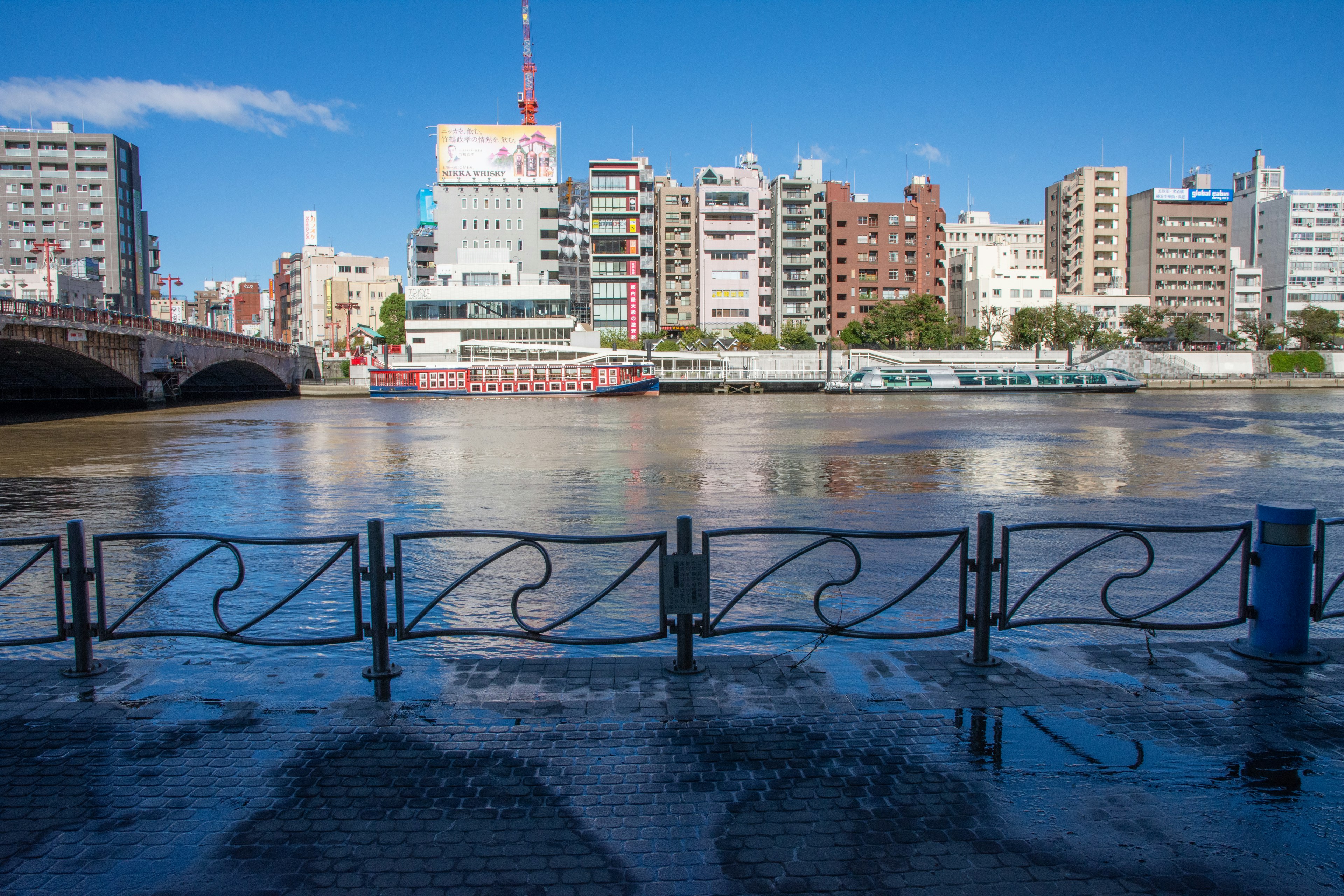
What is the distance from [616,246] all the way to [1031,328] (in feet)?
143

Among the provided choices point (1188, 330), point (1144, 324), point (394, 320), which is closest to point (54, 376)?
point (394, 320)

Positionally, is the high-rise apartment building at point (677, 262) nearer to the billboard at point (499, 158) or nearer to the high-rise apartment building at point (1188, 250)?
the billboard at point (499, 158)

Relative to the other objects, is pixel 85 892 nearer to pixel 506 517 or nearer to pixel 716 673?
pixel 716 673

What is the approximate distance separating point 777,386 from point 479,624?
7490 cm

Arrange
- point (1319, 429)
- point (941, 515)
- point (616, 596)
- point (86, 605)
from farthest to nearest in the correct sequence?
point (1319, 429) → point (941, 515) → point (616, 596) → point (86, 605)

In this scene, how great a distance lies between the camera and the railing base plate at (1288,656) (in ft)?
19.2

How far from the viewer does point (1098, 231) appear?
111500mm

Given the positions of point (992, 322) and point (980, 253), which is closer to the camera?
point (992, 322)

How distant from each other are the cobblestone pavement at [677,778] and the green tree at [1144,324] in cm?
10060

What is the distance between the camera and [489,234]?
9431cm

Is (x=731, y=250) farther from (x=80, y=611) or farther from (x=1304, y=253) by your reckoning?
(x=80, y=611)

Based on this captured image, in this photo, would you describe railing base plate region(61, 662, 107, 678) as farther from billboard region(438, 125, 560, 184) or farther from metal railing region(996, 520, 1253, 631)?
billboard region(438, 125, 560, 184)

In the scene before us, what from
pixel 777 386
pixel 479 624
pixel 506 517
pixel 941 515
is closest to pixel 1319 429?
pixel 941 515

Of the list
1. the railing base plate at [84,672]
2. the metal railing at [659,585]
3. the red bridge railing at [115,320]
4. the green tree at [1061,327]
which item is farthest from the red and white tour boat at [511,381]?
the railing base plate at [84,672]
